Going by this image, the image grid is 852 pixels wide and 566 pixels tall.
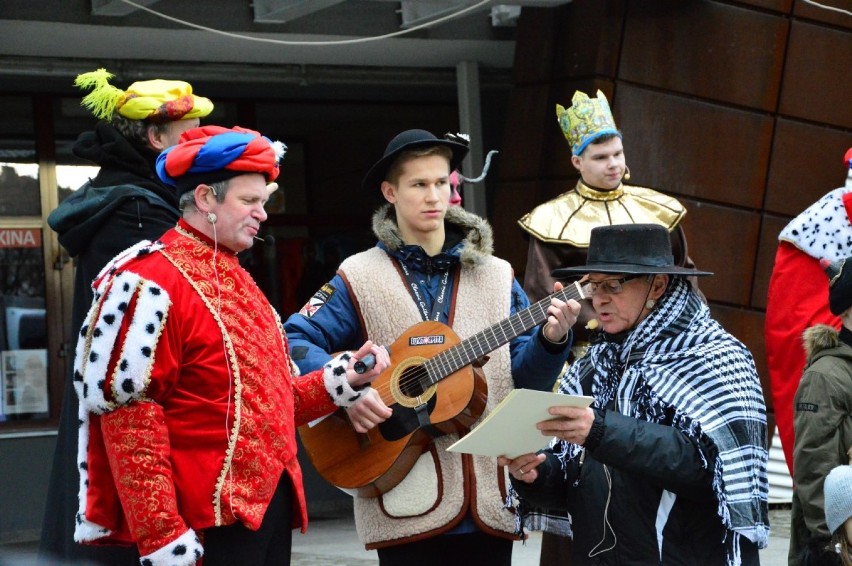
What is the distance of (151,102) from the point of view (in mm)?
Answer: 4391

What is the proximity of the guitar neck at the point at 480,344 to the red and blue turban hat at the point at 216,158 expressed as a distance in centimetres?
93

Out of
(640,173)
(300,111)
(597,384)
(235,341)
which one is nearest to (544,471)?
(597,384)

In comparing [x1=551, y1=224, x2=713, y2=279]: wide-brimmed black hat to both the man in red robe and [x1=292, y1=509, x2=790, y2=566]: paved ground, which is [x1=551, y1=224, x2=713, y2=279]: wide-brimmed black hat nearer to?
the man in red robe

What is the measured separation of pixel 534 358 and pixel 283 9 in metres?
4.34

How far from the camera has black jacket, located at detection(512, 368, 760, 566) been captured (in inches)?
141

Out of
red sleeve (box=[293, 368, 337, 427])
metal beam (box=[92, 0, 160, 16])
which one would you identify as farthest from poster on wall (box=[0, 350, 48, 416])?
red sleeve (box=[293, 368, 337, 427])

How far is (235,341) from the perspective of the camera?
3576mm

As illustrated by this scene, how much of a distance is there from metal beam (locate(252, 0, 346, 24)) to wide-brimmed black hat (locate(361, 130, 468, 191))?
347 cm

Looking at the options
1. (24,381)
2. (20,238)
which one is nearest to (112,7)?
(20,238)

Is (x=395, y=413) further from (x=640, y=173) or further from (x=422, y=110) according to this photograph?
(x=422, y=110)

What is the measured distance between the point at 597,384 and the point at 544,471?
11.0 inches

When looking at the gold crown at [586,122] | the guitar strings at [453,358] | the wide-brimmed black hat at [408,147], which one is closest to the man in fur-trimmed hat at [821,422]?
the guitar strings at [453,358]

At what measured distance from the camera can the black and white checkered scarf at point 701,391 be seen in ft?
11.8

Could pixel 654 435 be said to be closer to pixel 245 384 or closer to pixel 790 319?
pixel 245 384
